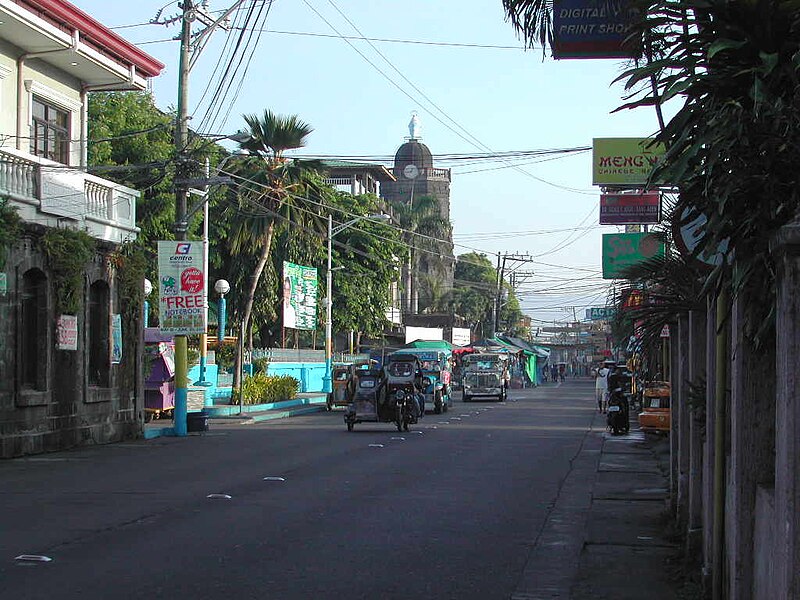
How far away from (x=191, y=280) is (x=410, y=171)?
9849cm

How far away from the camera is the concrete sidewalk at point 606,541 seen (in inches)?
395

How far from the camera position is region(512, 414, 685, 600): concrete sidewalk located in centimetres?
1003

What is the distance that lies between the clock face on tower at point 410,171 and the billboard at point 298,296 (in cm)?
7235

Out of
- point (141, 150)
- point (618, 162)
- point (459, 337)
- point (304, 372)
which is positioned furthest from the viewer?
point (459, 337)

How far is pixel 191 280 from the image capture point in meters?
30.0

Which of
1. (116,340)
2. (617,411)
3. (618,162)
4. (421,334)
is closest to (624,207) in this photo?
(618,162)

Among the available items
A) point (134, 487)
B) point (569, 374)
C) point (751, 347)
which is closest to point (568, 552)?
point (751, 347)

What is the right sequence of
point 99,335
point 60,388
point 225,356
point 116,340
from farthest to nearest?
point 225,356 < point 116,340 < point 99,335 < point 60,388

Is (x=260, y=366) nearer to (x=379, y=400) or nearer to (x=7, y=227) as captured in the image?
(x=379, y=400)

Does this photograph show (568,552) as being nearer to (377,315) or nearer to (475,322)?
(377,315)

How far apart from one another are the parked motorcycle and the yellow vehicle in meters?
1.83

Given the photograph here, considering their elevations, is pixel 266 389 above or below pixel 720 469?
below

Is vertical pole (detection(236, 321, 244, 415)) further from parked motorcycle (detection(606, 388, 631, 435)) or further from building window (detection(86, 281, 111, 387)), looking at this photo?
parked motorcycle (detection(606, 388, 631, 435))

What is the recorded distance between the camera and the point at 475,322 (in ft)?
452
